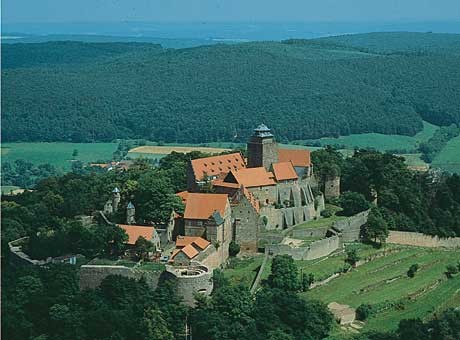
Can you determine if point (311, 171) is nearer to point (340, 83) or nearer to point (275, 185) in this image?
point (275, 185)

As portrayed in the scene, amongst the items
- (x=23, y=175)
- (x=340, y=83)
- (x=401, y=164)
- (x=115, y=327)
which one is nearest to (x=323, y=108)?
(x=340, y=83)

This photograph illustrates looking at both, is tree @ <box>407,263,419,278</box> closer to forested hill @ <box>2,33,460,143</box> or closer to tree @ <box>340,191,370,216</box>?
tree @ <box>340,191,370,216</box>

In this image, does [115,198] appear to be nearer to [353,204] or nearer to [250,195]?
[250,195]

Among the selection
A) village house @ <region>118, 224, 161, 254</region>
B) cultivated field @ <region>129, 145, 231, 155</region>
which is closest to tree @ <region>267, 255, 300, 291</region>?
village house @ <region>118, 224, 161, 254</region>

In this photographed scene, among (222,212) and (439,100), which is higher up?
(222,212)

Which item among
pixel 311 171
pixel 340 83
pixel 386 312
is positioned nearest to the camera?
pixel 386 312

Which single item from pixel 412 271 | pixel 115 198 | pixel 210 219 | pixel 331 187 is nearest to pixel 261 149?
pixel 331 187
